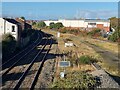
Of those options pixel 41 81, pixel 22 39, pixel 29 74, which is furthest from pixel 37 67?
pixel 22 39

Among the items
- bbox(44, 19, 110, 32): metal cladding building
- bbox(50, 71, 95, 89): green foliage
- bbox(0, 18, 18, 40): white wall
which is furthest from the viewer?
bbox(44, 19, 110, 32): metal cladding building

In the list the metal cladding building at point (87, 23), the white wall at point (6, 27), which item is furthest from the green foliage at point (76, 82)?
the metal cladding building at point (87, 23)

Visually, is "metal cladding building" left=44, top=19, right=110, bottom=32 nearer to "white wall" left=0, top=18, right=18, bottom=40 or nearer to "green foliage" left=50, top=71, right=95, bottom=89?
"white wall" left=0, top=18, right=18, bottom=40

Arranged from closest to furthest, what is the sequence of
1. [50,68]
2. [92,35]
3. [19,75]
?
1. [19,75]
2. [50,68]
3. [92,35]

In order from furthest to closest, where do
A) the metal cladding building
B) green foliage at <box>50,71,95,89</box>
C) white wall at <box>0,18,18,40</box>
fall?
the metal cladding building < white wall at <box>0,18,18,40</box> < green foliage at <box>50,71,95,89</box>

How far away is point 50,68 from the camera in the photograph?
2798cm

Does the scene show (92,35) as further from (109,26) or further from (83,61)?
(83,61)

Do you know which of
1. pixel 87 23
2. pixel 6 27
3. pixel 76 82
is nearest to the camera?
pixel 76 82

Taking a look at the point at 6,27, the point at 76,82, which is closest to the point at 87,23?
the point at 6,27

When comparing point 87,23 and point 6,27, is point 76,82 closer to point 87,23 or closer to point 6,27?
point 6,27

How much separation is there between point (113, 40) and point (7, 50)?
122 ft

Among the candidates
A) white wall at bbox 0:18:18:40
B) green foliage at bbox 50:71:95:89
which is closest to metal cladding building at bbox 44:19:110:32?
white wall at bbox 0:18:18:40

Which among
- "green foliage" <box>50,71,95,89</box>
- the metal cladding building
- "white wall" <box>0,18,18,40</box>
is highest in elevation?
the metal cladding building

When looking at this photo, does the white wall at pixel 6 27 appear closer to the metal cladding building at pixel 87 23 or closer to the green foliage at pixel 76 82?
the green foliage at pixel 76 82
